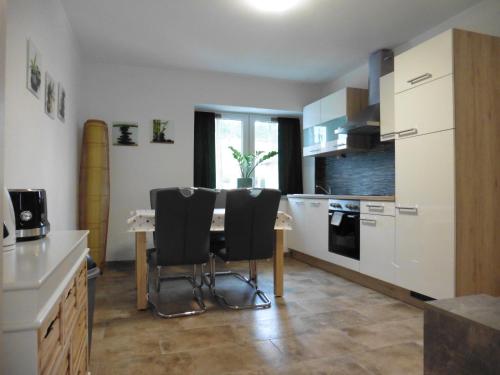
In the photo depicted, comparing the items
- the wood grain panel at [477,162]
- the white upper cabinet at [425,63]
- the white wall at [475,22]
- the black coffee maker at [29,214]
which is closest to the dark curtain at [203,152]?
the white wall at [475,22]

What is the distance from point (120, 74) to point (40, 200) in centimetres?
343

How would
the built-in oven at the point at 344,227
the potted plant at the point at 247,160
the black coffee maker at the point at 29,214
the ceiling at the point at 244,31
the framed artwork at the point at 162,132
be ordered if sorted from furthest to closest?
1. the potted plant at the point at 247,160
2. the framed artwork at the point at 162,132
3. the built-in oven at the point at 344,227
4. the ceiling at the point at 244,31
5. the black coffee maker at the point at 29,214

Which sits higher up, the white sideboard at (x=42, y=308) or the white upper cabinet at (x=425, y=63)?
the white upper cabinet at (x=425, y=63)

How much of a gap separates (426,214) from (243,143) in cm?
310

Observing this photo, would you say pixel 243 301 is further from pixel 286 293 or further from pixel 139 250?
pixel 139 250

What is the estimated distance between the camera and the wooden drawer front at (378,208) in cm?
296

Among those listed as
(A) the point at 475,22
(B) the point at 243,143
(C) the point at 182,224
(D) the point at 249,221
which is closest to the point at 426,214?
(D) the point at 249,221

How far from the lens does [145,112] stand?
4.46 meters

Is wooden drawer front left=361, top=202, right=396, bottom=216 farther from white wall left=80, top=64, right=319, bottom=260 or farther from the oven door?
white wall left=80, top=64, right=319, bottom=260

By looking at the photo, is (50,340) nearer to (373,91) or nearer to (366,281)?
(366,281)

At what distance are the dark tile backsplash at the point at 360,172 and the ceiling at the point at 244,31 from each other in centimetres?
118

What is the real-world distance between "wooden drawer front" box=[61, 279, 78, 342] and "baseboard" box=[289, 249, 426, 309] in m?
2.01

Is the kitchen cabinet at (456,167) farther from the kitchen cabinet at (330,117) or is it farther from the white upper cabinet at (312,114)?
the white upper cabinet at (312,114)

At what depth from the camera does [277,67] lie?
175 inches
